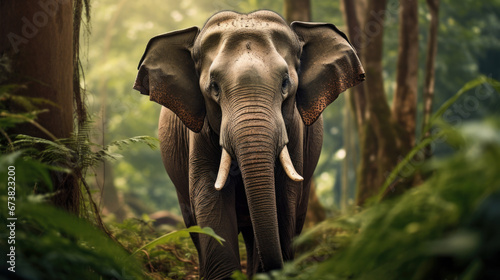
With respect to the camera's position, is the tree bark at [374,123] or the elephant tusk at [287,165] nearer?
the elephant tusk at [287,165]

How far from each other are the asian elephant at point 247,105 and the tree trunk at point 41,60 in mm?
1159

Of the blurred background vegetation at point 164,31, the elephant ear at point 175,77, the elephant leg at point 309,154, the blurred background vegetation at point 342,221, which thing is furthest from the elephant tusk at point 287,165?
the blurred background vegetation at point 164,31

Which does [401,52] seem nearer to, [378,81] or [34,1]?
[378,81]

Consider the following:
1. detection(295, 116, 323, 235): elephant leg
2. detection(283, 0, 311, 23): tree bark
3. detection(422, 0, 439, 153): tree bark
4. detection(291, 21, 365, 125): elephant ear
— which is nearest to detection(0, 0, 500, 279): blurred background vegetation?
detection(295, 116, 323, 235): elephant leg

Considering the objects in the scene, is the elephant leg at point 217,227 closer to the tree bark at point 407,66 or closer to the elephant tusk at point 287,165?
the elephant tusk at point 287,165

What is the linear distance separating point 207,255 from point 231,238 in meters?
0.29

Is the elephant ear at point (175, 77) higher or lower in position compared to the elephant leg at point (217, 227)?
higher

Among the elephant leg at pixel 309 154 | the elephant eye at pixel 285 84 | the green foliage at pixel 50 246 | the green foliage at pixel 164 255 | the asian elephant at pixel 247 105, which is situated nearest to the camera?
the green foliage at pixel 50 246

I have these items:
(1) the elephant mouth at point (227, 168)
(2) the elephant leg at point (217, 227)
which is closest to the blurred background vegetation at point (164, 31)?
(2) the elephant leg at point (217, 227)

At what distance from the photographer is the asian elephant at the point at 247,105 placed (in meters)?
5.11

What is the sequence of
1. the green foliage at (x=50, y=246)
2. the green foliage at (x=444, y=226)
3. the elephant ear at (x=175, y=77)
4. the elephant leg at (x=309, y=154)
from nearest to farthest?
the green foliage at (x=444, y=226) < the green foliage at (x=50, y=246) < the elephant ear at (x=175, y=77) < the elephant leg at (x=309, y=154)

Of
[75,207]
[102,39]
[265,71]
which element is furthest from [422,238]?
[102,39]

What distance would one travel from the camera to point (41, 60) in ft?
17.5

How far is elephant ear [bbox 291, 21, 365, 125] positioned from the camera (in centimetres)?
632
